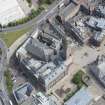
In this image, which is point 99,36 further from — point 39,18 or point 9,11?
point 9,11

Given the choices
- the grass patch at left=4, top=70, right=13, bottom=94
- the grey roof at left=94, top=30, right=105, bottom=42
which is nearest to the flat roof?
the grass patch at left=4, top=70, right=13, bottom=94

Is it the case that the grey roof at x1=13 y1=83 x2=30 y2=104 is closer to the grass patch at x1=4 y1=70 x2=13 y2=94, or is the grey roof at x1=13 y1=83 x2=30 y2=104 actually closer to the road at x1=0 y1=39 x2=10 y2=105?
the grass patch at x1=4 y1=70 x2=13 y2=94

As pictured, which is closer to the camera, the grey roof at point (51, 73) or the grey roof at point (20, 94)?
the grey roof at point (20, 94)

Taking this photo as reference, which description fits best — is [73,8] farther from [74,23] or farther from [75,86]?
[75,86]

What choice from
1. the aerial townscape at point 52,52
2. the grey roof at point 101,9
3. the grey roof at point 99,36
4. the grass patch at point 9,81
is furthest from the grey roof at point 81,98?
the grey roof at point 101,9

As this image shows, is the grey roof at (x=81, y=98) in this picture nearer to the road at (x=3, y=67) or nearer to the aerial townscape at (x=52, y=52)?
the aerial townscape at (x=52, y=52)

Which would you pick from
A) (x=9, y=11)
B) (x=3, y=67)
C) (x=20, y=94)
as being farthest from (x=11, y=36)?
(x=20, y=94)

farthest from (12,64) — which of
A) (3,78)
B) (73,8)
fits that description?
(73,8)

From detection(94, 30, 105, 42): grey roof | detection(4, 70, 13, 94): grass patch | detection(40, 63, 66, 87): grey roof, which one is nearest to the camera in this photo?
detection(40, 63, 66, 87): grey roof
